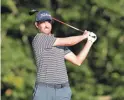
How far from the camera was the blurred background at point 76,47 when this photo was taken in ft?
59.5

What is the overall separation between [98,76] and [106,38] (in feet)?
4.35

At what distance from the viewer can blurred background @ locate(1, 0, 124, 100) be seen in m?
18.1

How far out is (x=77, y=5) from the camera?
751 inches

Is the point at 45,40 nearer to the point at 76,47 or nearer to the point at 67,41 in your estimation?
the point at 67,41

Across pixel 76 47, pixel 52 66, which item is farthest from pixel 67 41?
pixel 76 47

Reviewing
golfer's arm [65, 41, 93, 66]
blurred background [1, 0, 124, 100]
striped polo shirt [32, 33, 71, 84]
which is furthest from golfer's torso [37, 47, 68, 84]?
blurred background [1, 0, 124, 100]

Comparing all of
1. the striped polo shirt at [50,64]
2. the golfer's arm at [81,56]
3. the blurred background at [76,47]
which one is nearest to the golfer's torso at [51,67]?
the striped polo shirt at [50,64]

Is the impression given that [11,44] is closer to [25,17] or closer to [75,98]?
[25,17]

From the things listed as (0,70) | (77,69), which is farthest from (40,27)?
(77,69)

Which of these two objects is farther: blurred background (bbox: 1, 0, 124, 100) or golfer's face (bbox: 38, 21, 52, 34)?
blurred background (bbox: 1, 0, 124, 100)

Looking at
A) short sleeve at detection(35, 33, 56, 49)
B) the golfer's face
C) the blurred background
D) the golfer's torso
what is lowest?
the blurred background

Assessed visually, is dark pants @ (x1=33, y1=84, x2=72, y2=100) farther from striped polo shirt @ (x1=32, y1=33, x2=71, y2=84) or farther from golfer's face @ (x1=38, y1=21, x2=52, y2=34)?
golfer's face @ (x1=38, y1=21, x2=52, y2=34)

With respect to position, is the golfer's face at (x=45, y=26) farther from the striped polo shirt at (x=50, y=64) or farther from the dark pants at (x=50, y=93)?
the dark pants at (x=50, y=93)

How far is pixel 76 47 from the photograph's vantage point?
19766mm
